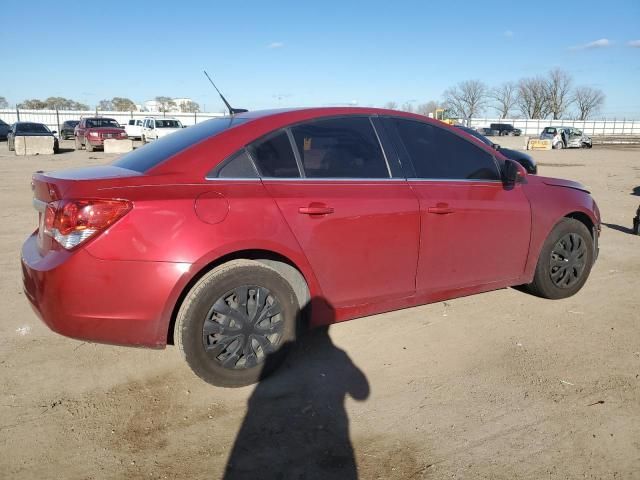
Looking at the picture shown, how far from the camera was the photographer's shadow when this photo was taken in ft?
7.98

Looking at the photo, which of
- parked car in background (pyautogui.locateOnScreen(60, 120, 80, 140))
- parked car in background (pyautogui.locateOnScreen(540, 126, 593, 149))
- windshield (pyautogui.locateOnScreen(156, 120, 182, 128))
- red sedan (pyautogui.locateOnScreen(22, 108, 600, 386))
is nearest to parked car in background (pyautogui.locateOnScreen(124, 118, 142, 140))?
windshield (pyautogui.locateOnScreen(156, 120, 182, 128))

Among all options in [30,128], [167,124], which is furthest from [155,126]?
[30,128]

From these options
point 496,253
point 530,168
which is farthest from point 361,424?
point 530,168

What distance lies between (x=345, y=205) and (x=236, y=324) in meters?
1.02

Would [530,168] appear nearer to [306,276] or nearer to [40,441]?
[306,276]

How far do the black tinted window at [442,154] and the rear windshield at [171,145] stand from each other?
4.07 feet

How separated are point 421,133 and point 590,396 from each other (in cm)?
210

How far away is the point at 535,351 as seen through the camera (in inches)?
144

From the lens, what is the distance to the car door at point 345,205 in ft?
10.5

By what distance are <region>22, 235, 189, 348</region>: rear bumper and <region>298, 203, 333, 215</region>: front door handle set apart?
0.81m

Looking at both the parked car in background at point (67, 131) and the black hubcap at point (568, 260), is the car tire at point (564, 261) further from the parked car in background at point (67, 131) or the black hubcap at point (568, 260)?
the parked car in background at point (67, 131)

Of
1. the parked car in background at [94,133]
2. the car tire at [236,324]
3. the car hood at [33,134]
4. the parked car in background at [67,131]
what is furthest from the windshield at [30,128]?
the car tire at [236,324]

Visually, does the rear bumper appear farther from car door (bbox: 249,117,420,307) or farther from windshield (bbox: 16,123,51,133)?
windshield (bbox: 16,123,51,133)

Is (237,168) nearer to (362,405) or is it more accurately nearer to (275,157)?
(275,157)
